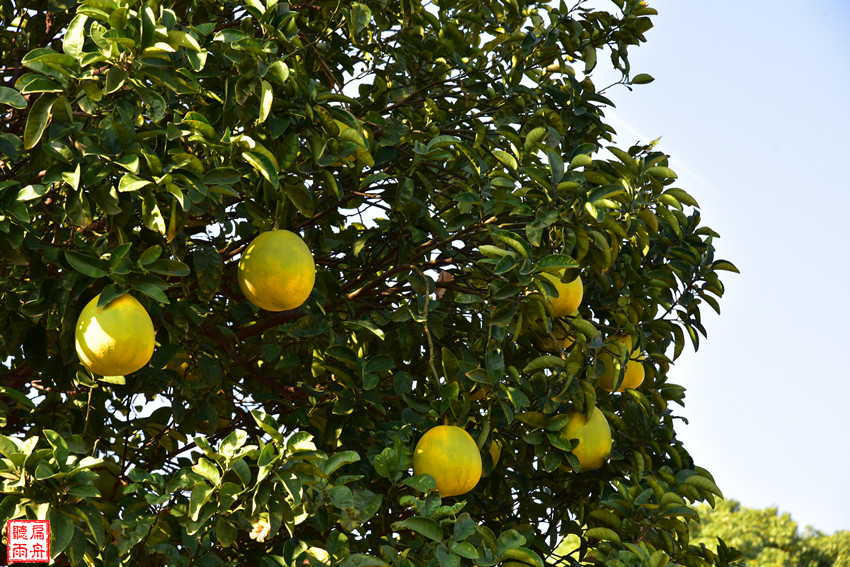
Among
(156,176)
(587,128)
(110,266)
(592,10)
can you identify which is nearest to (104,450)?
(110,266)

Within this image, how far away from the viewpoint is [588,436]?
3.42 m

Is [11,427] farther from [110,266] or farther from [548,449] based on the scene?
[548,449]

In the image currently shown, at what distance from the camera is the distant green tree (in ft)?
38.3

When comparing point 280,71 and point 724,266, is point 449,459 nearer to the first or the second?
point 280,71

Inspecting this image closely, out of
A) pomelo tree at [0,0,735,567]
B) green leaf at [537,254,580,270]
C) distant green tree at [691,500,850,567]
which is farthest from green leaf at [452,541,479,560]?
distant green tree at [691,500,850,567]

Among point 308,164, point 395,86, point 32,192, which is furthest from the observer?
point 395,86

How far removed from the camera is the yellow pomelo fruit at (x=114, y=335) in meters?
2.55

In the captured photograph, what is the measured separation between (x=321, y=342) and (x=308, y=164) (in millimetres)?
782

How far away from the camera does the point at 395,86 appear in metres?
4.24

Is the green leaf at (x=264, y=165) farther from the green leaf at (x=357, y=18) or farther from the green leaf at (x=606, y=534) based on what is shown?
the green leaf at (x=606, y=534)

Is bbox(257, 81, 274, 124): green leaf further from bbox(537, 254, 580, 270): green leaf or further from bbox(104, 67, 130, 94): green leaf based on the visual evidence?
bbox(537, 254, 580, 270): green leaf

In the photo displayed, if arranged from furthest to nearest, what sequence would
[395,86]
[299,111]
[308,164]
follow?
1. [395,86]
2. [308,164]
3. [299,111]

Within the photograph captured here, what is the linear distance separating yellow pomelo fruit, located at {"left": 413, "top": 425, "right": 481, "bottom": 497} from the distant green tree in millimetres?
9666

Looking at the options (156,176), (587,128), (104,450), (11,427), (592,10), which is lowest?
(11,427)
